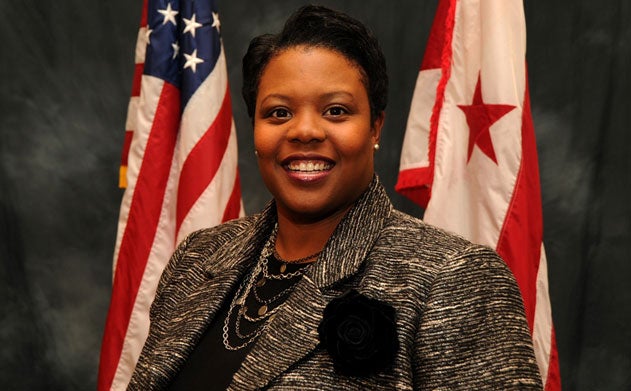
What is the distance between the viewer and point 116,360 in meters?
2.85

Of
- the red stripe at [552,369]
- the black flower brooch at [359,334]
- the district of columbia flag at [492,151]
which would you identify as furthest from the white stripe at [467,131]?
the black flower brooch at [359,334]

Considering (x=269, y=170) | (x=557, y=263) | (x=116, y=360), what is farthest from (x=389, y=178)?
(x=269, y=170)

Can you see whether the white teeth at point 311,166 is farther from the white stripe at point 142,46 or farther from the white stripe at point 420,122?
the white stripe at point 142,46

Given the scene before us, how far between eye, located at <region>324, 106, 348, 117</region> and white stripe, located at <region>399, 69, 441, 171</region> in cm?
117

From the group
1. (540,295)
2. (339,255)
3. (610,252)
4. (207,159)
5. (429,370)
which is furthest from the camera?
(610,252)

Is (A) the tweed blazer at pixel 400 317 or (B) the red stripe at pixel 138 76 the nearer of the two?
(A) the tweed blazer at pixel 400 317

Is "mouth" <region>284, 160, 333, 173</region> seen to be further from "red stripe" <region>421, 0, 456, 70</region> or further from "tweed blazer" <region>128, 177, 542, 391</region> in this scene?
"red stripe" <region>421, 0, 456, 70</region>

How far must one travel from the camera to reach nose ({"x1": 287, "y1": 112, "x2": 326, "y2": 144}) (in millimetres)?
1581

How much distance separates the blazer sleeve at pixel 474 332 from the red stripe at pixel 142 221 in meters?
1.57

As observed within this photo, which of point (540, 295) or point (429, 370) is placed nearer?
point (429, 370)

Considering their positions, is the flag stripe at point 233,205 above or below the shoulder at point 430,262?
below

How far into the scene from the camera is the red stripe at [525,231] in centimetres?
247

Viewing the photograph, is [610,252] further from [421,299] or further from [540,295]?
[421,299]

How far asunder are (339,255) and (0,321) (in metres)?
2.29
